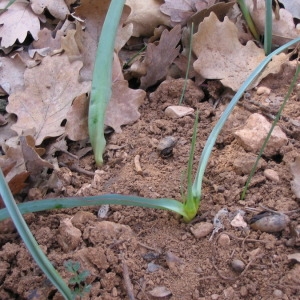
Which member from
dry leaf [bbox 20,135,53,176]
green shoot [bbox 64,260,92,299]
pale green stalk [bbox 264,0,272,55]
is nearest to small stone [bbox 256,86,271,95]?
pale green stalk [bbox 264,0,272,55]

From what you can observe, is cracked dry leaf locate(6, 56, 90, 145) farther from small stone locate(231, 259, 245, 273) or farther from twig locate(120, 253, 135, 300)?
small stone locate(231, 259, 245, 273)

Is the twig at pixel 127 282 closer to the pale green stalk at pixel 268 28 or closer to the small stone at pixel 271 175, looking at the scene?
the small stone at pixel 271 175

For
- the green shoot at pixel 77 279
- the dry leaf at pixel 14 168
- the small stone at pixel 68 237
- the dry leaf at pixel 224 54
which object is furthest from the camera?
the dry leaf at pixel 224 54

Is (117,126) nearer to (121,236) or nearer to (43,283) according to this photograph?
(121,236)

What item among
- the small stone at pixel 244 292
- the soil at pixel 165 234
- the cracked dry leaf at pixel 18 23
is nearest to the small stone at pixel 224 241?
the soil at pixel 165 234

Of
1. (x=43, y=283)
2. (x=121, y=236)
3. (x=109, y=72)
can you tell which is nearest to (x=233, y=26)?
(x=109, y=72)
